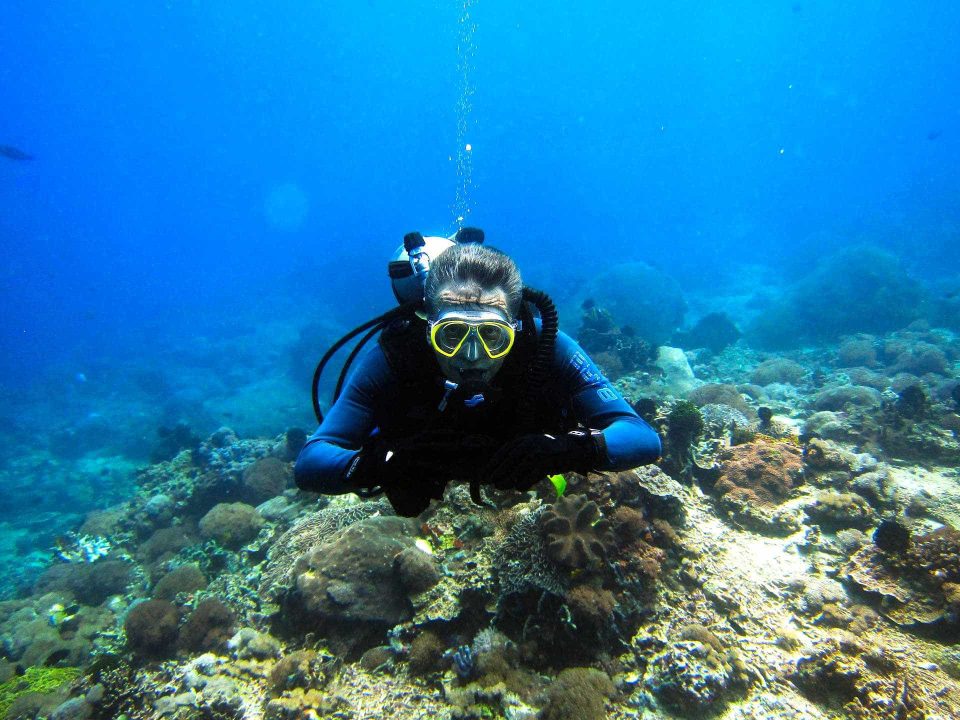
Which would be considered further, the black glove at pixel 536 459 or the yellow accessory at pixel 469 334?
the yellow accessory at pixel 469 334

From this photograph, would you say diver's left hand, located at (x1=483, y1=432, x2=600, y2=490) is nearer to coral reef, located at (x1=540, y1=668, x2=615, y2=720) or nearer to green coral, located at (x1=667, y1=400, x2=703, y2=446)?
coral reef, located at (x1=540, y1=668, x2=615, y2=720)

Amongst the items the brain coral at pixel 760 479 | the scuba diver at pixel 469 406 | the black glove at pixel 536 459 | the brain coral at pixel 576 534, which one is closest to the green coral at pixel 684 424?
the brain coral at pixel 760 479

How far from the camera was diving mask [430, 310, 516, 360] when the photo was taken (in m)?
2.63

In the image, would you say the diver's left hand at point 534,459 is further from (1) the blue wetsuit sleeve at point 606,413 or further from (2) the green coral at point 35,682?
(2) the green coral at point 35,682

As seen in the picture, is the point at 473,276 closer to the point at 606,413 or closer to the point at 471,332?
the point at 471,332

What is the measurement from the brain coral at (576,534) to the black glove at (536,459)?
1.97m

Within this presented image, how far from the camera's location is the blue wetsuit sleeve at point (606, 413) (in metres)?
2.54

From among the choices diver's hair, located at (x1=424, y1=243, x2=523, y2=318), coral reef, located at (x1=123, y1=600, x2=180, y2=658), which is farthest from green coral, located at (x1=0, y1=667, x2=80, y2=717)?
diver's hair, located at (x1=424, y1=243, x2=523, y2=318)

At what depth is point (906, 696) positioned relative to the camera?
3.47 m

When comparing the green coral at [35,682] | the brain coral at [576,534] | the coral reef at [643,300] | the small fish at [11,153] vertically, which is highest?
the small fish at [11,153]

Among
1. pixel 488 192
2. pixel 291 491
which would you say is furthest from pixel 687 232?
pixel 291 491

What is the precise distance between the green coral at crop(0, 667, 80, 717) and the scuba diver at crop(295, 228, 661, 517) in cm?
812

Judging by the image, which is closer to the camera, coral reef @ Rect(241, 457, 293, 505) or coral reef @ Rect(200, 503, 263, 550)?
Result: coral reef @ Rect(200, 503, 263, 550)

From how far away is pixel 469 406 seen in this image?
2795mm
